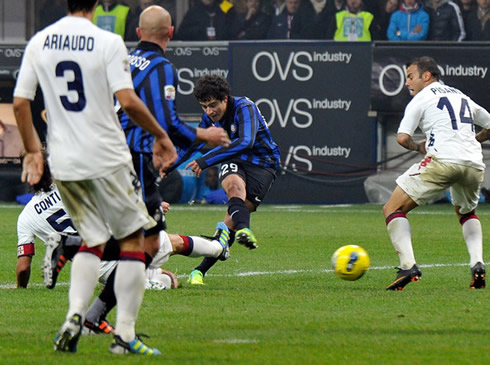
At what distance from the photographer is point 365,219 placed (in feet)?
63.6

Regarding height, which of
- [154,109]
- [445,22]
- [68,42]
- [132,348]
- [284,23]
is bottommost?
[284,23]

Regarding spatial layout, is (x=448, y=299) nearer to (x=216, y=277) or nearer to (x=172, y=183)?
(x=216, y=277)

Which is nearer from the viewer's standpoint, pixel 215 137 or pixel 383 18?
pixel 215 137

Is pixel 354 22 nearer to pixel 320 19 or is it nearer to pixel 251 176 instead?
pixel 320 19

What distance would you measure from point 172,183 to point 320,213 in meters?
4.54

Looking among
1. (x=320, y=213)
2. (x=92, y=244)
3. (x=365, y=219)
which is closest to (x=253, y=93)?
(x=320, y=213)

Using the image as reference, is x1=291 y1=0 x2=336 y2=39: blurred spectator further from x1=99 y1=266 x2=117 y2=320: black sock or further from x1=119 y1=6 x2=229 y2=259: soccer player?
x1=99 y1=266 x2=117 y2=320: black sock

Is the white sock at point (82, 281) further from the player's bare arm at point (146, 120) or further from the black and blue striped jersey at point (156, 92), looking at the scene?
the black and blue striped jersey at point (156, 92)

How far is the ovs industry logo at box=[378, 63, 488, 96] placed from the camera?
77.0 feet

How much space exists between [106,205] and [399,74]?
1836 centimetres

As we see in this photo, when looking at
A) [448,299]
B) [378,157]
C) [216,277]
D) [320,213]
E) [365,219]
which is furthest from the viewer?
[378,157]

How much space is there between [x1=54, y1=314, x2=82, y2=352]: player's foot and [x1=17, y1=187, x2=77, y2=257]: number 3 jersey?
3.25 m

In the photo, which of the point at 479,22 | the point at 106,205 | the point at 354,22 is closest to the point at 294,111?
the point at 354,22

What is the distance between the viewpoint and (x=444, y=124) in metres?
9.62
